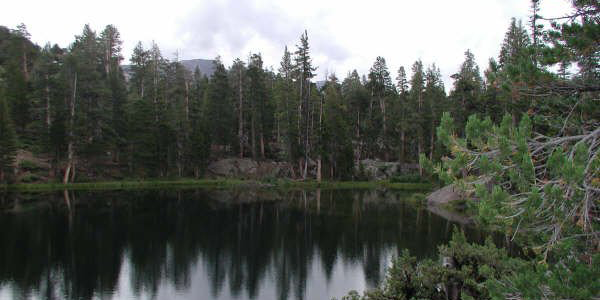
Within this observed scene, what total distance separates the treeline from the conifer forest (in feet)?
0.61

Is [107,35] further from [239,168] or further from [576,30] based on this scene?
[576,30]

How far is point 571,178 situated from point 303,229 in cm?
2172

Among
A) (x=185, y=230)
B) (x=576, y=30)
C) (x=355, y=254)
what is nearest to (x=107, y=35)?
(x=185, y=230)

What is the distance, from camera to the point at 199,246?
20.7 metres

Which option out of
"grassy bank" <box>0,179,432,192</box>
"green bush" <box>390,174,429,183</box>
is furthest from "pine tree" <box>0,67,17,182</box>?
"green bush" <box>390,174,429,183</box>

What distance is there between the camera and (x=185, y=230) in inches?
958

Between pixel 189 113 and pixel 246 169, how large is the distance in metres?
10.8

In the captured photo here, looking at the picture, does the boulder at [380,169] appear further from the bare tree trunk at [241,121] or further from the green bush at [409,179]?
the bare tree trunk at [241,121]

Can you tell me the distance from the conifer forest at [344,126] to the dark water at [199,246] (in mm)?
5588

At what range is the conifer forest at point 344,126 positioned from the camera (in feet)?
15.5

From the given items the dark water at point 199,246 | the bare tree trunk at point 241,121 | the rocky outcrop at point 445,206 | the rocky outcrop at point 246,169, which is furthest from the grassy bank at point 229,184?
the rocky outcrop at point 445,206

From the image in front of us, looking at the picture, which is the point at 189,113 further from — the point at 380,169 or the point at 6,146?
the point at 380,169

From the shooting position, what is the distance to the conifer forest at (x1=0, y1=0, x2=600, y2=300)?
15.5 ft

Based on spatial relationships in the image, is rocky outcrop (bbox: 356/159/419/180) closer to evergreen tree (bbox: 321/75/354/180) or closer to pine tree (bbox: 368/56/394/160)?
evergreen tree (bbox: 321/75/354/180)
